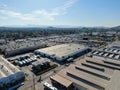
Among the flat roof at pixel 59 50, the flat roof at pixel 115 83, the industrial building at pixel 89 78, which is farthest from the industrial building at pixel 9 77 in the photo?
the flat roof at pixel 115 83

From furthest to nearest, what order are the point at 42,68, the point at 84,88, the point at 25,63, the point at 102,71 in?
1. the point at 25,63
2. the point at 42,68
3. the point at 102,71
4. the point at 84,88

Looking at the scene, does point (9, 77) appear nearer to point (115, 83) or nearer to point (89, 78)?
point (89, 78)

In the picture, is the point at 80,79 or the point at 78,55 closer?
the point at 80,79

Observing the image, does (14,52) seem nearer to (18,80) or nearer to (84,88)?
(18,80)

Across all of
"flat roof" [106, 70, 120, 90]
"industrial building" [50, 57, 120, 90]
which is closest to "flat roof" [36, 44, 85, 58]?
"industrial building" [50, 57, 120, 90]

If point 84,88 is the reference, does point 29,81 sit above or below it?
below

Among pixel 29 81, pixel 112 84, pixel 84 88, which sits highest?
pixel 112 84

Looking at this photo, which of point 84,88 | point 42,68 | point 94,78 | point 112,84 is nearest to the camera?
point 112,84

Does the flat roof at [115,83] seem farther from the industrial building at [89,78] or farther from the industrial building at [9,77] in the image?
the industrial building at [9,77]

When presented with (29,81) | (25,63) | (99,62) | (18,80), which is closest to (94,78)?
(99,62)
